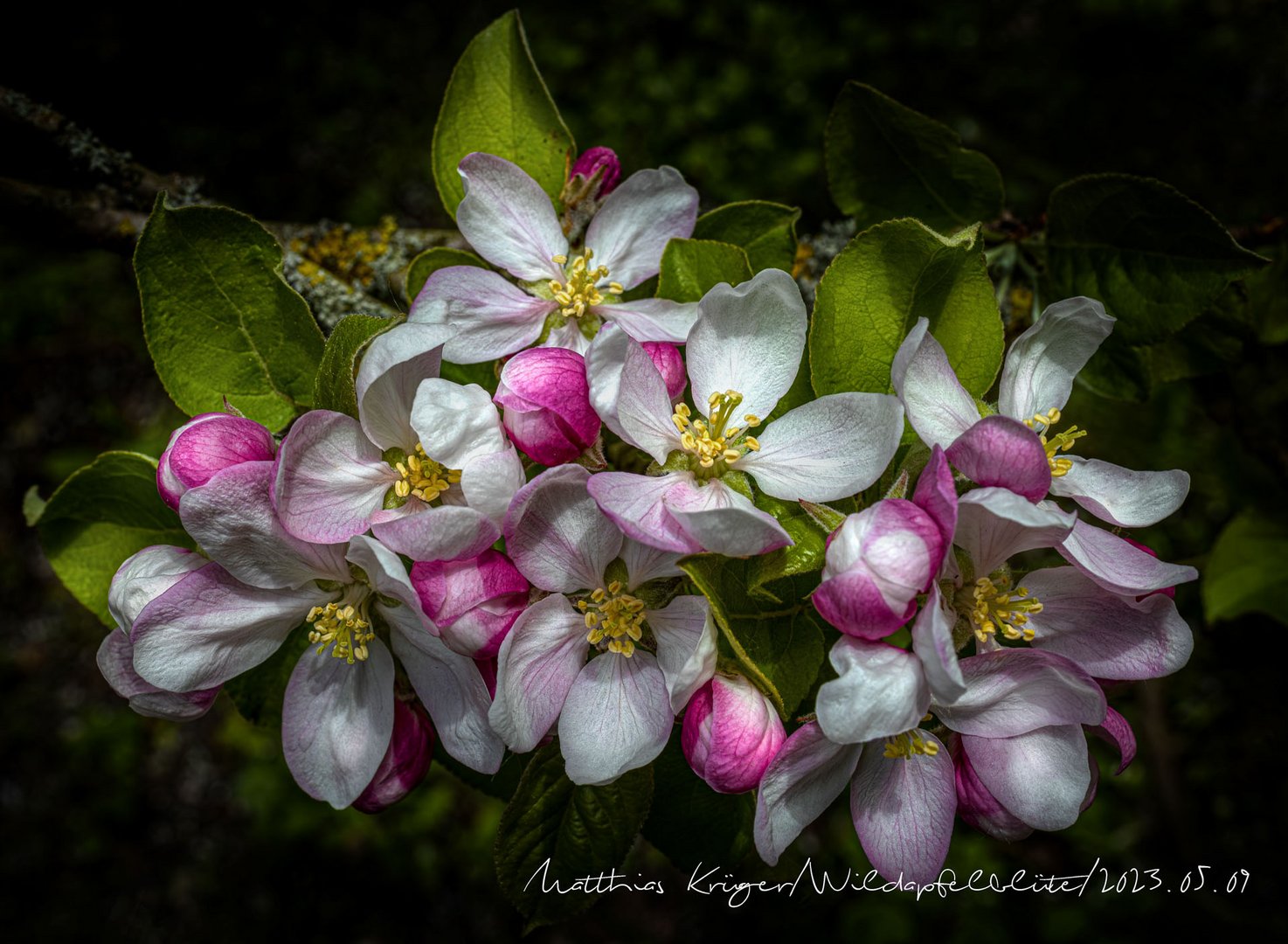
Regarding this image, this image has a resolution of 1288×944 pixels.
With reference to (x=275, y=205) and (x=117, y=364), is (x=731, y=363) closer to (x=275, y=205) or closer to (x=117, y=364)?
(x=275, y=205)

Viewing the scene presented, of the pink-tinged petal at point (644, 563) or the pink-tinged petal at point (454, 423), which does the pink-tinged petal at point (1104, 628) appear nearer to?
the pink-tinged petal at point (644, 563)

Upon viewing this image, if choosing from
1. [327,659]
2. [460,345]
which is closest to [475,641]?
[327,659]

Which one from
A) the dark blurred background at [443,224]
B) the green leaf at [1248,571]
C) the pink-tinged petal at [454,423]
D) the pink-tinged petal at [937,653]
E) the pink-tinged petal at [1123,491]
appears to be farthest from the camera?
the dark blurred background at [443,224]

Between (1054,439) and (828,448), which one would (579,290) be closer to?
(828,448)

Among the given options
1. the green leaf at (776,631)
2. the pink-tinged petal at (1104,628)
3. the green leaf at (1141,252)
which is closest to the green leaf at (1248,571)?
the green leaf at (1141,252)

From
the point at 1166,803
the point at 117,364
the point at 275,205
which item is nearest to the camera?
the point at 1166,803

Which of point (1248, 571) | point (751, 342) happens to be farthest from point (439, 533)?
point (1248, 571)

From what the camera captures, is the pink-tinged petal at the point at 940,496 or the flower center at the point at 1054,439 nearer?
the pink-tinged petal at the point at 940,496

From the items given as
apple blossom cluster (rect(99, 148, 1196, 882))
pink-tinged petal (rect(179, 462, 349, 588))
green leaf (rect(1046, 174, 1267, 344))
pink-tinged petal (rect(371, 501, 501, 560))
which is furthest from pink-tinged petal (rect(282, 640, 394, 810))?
green leaf (rect(1046, 174, 1267, 344))
